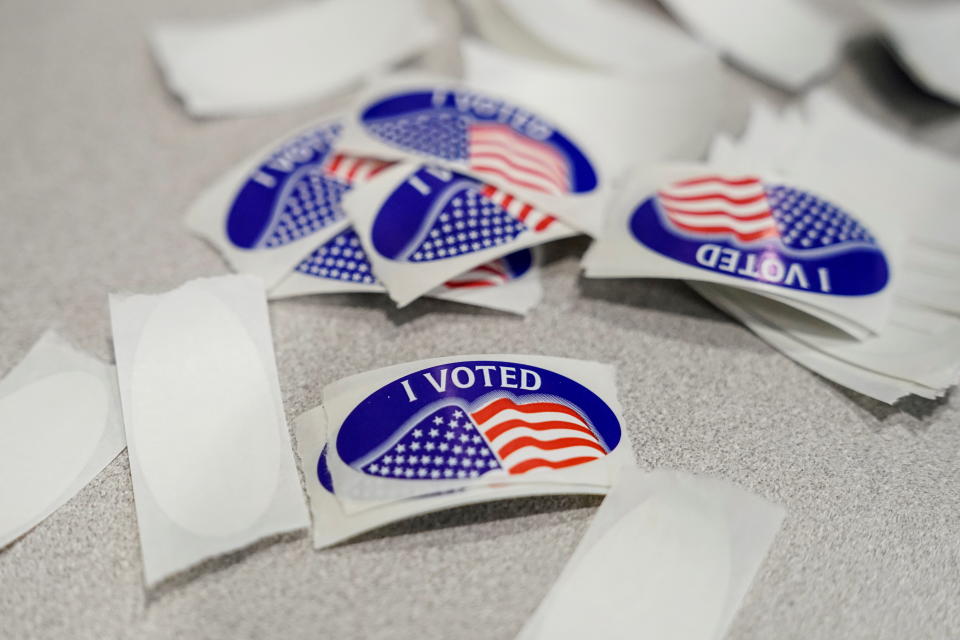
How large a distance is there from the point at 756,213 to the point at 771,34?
418 millimetres

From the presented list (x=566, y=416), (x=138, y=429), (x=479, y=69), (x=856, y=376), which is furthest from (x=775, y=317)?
(x=138, y=429)

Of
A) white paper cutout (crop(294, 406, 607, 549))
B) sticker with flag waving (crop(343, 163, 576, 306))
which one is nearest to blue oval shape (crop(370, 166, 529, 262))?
sticker with flag waving (crop(343, 163, 576, 306))

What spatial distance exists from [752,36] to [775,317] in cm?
48

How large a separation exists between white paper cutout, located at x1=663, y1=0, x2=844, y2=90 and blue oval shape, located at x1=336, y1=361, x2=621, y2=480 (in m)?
0.60

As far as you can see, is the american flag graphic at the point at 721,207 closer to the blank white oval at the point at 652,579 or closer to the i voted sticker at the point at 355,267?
the i voted sticker at the point at 355,267

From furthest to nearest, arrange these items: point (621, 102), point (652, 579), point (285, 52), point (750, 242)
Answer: point (285, 52)
point (621, 102)
point (750, 242)
point (652, 579)

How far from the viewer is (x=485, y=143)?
82 centimetres

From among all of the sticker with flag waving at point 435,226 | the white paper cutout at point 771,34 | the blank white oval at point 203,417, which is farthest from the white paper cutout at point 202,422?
the white paper cutout at point 771,34

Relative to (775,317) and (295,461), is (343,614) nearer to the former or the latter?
(295,461)

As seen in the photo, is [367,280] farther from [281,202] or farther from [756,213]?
[756,213]

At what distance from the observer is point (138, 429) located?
65cm

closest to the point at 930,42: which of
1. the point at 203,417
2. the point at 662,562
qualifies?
the point at 662,562

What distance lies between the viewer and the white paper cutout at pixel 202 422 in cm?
60

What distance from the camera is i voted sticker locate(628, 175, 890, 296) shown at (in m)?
0.74
